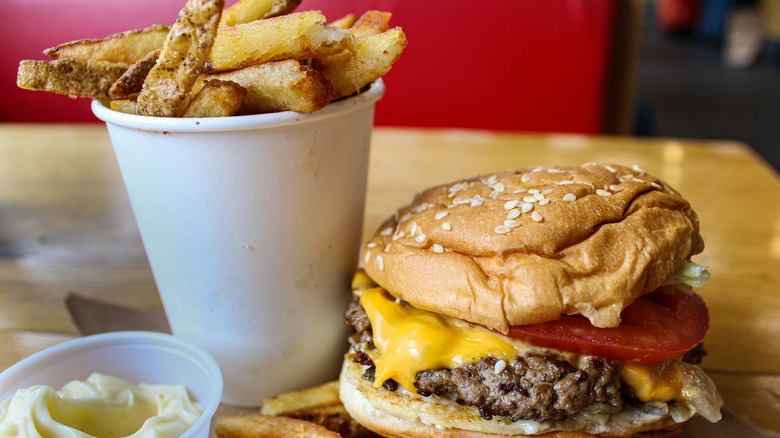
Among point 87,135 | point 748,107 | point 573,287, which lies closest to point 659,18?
point 748,107

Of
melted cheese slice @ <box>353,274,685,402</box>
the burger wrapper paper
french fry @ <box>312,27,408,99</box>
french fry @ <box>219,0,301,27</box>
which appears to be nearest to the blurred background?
the burger wrapper paper

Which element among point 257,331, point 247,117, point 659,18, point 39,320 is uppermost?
point 247,117

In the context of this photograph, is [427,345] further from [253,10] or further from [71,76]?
[71,76]

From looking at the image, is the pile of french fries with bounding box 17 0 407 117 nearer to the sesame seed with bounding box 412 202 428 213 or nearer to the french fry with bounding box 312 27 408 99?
the french fry with bounding box 312 27 408 99

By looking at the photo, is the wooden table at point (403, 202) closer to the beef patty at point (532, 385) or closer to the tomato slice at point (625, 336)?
the tomato slice at point (625, 336)

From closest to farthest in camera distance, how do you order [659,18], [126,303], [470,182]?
[470,182] → [126,303] → [659,18]

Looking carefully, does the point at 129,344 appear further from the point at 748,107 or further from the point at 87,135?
the point at 748,107

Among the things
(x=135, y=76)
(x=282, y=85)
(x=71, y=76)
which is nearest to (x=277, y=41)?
(x=282, y=85)
